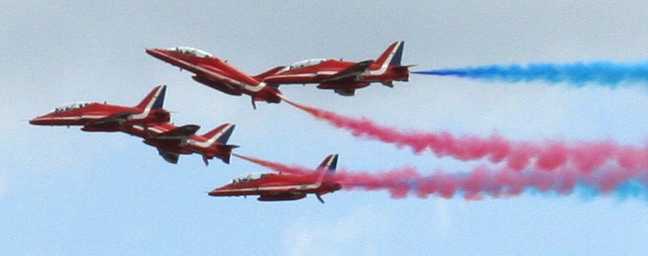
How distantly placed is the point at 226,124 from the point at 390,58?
1384 cm

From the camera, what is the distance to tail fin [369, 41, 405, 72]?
271ft

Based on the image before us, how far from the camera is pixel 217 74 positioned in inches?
3393

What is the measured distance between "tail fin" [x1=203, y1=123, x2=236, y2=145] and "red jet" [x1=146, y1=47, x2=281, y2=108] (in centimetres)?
432

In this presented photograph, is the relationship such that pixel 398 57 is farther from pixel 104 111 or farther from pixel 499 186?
pixel 104 111

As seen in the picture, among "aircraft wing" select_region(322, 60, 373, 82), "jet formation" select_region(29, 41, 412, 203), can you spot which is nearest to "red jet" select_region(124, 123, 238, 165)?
"jet formation" select_region(29, 41, 412, 203)

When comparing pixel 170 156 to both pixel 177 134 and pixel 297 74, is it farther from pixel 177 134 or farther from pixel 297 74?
pixel 297 74

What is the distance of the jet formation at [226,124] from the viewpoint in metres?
82.9

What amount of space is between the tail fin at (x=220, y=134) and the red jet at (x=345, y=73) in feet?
22.0

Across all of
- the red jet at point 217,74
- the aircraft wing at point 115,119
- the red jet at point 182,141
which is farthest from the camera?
the red jet at point 182,141

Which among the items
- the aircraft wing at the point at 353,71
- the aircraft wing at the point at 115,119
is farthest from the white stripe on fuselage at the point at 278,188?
the aircraft wing at the point at 115,119

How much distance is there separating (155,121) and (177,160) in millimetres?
6097

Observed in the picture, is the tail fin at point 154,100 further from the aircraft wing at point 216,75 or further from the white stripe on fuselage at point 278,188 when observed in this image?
the white stripe on fuselage at point 278,188

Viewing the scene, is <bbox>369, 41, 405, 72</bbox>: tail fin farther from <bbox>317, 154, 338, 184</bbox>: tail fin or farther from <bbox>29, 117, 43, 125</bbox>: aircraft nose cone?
<bbox>29, 117, 43, 125</bbox>: aircraft nose cone

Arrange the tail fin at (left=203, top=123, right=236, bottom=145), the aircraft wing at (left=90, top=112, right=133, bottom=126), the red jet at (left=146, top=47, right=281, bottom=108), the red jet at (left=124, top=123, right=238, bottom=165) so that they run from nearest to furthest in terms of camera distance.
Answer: the red jet at (left=146, top=47, right=281, bottom=108), the aircraft wing at (left=90, top=112, right=133, bottom=126), the red jet at (left=124, top=123, right=238, bottom=165), the tail fin at (left=203, top=123, right=236, bottom=145)
